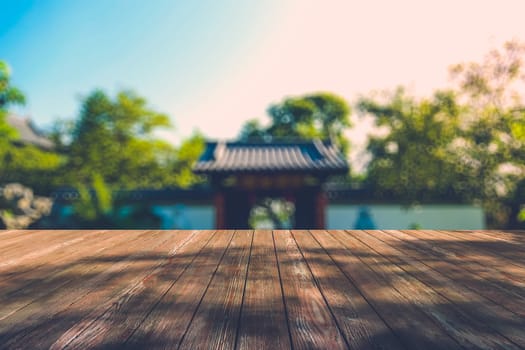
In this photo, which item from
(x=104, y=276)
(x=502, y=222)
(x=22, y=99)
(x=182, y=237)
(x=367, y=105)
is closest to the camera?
(x=104, y=276)

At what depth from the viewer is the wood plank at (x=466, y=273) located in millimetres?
1237

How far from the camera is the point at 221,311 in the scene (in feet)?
3.66

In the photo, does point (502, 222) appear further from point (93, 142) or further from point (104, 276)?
point (93, 142)

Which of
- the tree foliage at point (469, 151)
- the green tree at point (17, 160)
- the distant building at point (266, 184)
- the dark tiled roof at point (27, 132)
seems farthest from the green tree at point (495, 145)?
the dark tiled roof at point (27, 132)

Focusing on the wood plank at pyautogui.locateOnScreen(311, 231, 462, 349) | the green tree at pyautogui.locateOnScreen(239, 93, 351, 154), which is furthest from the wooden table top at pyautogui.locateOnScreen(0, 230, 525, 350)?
the green tree at pyautogui.locateOnScreen(239, 93, 351, 154)

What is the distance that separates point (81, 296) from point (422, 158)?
25.9ft

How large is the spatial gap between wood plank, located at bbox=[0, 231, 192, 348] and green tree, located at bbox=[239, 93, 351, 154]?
610 inches

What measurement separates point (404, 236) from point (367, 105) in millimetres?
10369

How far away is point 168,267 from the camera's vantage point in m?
1.69

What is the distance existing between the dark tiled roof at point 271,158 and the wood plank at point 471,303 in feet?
14.6

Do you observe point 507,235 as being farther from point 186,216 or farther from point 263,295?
point 186,216

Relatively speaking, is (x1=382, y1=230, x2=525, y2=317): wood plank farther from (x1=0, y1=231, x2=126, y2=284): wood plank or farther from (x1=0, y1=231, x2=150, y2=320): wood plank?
(x1=0, y1=231, x2=126, y2=284): wood plank

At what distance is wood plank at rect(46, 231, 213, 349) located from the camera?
0.92m

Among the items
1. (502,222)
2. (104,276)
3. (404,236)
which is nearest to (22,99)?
(104,276)
